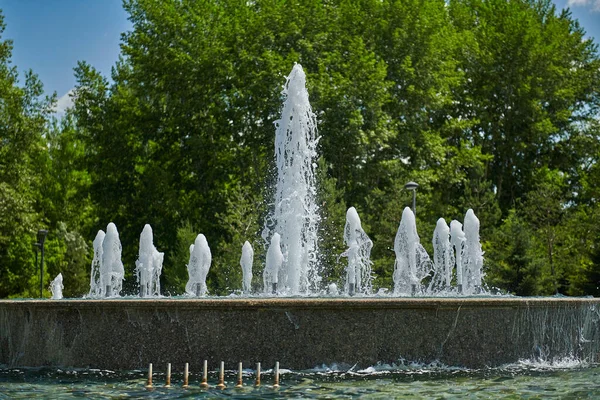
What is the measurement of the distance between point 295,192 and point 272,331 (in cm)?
848

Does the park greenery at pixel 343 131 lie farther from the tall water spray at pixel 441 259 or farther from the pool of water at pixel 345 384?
the pool of water at pixel 345 384

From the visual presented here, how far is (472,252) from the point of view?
23.4 metres

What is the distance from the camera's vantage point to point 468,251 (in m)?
23.6

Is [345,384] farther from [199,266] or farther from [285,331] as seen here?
[199,266]

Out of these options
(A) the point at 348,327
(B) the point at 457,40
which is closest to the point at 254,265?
(B) the point at 457,40

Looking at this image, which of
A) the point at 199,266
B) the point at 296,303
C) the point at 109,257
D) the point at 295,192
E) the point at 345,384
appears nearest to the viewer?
the point at 345,384

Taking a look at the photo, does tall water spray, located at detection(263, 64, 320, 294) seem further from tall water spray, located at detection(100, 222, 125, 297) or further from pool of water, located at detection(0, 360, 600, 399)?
pool of water, located at detection(0, 360, 600, 399)

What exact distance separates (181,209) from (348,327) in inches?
959

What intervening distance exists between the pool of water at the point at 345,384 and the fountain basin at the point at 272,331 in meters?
0.19

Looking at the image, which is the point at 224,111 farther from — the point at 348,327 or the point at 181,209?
the point at 348,327

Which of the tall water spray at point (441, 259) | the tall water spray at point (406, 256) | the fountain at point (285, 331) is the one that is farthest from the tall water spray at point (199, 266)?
the fountain at point (285, 331)

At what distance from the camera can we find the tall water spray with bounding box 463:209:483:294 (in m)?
23.1

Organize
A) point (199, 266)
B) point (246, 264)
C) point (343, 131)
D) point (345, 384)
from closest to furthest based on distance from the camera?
point (345, 384)
point (199, 266)
point (246, 264)
point (343, 131)

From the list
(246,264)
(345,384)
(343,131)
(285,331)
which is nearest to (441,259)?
(343,131)
